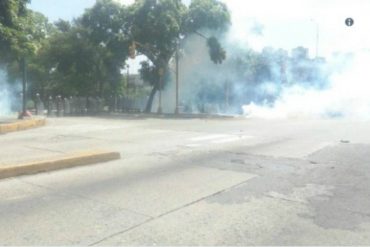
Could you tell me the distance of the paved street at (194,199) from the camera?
5391mm

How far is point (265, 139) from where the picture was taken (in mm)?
15367

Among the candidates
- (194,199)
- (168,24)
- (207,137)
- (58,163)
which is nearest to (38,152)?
(58,163)

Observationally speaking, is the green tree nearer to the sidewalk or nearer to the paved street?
the sidewalk

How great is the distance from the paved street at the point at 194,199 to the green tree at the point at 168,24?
25180mm

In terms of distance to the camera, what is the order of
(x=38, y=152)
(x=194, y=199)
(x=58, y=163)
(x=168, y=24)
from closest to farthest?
(x=194, y=199)
(x=58, y=163)
(x=38, y=152)
(x=168, y=24)

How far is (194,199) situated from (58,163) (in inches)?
127

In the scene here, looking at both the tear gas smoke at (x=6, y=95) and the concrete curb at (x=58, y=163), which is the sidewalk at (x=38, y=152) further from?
the tear gas smoke at (x=6, y=95)

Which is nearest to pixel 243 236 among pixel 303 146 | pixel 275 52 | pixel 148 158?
pixel 148 158

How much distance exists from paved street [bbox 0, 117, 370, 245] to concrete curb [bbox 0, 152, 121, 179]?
0.19 m

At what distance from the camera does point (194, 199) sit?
7.02 m

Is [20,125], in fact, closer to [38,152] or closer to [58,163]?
[38,152]

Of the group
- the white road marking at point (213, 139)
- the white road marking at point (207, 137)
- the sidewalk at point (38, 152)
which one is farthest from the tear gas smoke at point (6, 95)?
the white road marking at point (213, 139)

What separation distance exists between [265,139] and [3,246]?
1148 cm

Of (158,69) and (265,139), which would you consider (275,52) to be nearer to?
(158,69)
